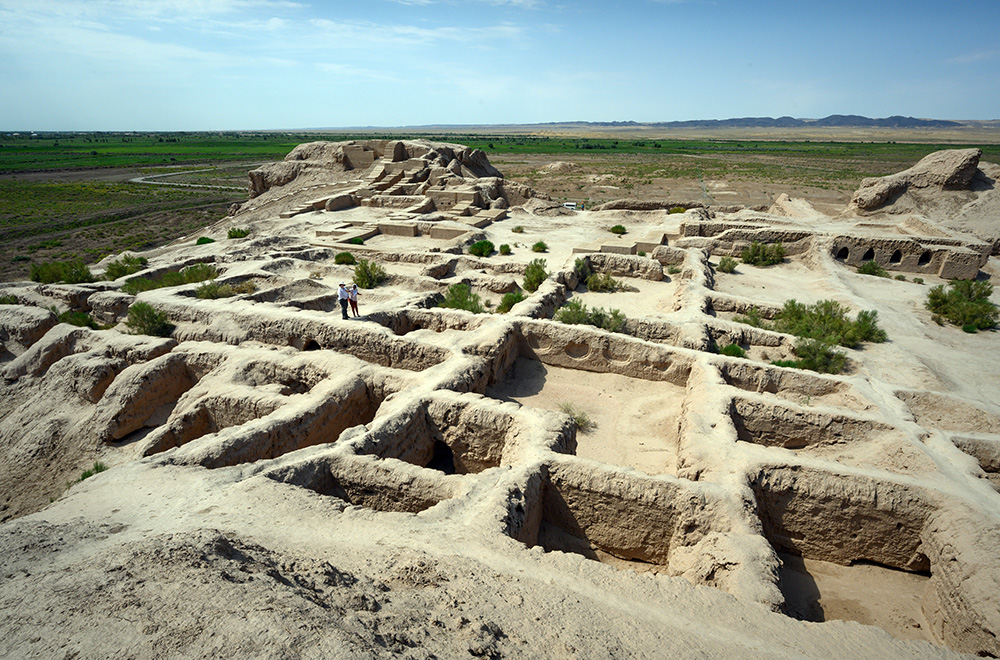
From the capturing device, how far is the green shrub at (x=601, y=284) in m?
15.6

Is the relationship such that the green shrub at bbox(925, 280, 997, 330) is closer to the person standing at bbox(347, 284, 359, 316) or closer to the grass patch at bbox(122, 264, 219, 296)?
the person standing at bbox(347, 284, 359, 316)

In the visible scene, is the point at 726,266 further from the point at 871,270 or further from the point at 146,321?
the point at 146,321

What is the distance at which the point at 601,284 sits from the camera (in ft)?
51.2

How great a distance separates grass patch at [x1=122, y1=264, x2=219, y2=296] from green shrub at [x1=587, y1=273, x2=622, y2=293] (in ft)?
38.3

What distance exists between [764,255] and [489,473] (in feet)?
57.8

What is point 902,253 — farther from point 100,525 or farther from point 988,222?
point 100,525

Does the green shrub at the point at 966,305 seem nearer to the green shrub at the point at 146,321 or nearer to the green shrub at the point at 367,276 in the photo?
the green shrub at the point at 367,276

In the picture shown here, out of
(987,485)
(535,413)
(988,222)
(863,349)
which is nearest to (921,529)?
(987,485)

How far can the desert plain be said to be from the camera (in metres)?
3.69

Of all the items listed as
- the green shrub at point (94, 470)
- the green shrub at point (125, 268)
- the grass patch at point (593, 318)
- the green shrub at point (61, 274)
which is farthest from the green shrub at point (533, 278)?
the green shrub at point (61, 274)

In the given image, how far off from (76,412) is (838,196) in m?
53.1

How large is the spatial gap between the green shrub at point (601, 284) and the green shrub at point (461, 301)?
4.26m

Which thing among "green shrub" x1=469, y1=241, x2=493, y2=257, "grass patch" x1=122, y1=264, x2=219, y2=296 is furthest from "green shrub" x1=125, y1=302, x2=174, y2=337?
"green shrub" x1=469, y1=241, x2=493, y2=257

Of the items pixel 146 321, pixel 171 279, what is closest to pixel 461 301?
pixel 146 321
